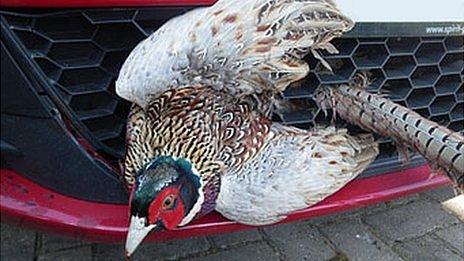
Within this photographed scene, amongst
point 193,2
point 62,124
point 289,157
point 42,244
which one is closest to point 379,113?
point 289,157

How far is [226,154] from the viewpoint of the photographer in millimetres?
1602

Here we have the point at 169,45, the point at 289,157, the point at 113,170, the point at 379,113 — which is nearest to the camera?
the point at 169,45

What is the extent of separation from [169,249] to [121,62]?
3.38ft

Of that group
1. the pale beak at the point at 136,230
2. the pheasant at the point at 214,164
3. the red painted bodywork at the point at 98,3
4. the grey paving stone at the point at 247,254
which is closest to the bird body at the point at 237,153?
the pheasant at the point at 214,164

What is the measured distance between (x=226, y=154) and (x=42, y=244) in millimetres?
1126

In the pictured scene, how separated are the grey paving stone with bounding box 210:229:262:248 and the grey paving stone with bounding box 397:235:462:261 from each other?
0.64 metres

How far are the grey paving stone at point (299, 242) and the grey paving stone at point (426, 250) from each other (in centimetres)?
34

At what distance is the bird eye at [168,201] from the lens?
4.93ft

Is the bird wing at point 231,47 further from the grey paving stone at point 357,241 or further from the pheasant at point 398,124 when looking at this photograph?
the grey paving stone at point 357,241

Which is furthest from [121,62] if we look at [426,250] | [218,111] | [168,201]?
[426,250]

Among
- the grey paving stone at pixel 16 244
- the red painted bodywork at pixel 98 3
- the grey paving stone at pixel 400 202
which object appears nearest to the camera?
the red painted bodywork at pixel 98 3

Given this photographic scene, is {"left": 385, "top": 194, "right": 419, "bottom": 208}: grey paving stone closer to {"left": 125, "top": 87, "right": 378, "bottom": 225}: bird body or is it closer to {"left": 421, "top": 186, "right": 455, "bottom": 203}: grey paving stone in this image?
{"left": 421, "top": 186, "right": 455, "bottom": 203}: grey paving stone

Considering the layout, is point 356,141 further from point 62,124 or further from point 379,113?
point 62,124

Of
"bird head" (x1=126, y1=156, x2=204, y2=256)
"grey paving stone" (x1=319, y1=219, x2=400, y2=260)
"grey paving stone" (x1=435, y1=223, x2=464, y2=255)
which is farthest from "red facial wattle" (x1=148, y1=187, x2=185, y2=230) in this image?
"grey paving stone" (x1=435, y1=223, x2=464, y2=255)
